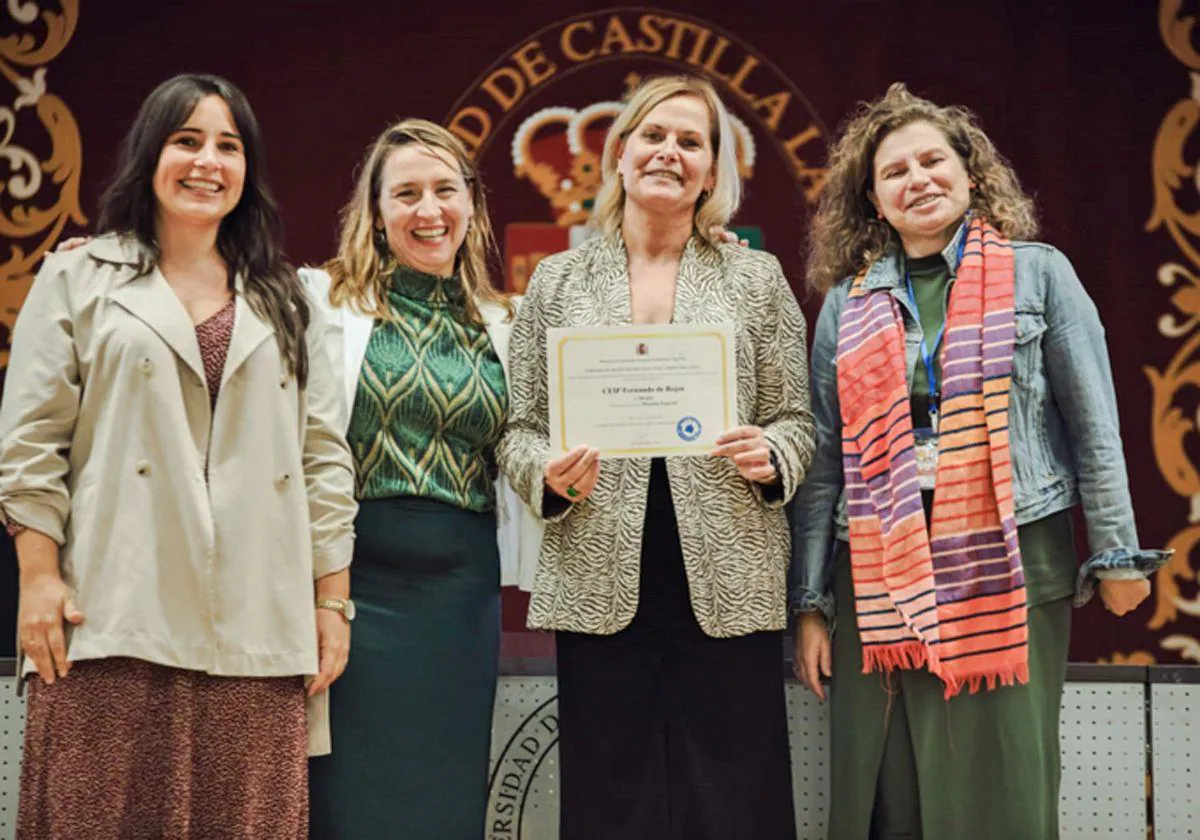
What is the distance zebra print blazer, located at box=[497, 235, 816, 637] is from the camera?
2.55 metres

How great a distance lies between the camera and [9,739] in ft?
9.84

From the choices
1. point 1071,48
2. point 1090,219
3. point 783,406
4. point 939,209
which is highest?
point 1071,48

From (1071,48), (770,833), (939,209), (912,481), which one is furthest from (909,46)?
(770,833)

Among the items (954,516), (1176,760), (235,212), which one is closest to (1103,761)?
(1176,760)

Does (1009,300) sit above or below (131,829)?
above

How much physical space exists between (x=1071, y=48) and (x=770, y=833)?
348 cm

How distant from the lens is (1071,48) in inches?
195

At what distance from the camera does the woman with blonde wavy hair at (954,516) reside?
255 centimetres

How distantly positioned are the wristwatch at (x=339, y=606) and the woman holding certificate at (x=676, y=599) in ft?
1.14

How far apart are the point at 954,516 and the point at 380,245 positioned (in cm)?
132

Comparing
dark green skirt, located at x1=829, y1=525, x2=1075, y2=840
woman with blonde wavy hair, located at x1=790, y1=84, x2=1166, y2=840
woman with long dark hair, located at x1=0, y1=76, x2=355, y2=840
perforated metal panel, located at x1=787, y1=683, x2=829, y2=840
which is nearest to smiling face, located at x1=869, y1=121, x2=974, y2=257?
woman with blonde wavy hair, located at x1=790, y1=84, x2=1166, y2=840

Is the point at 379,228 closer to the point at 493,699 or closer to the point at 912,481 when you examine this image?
the point at 493,699

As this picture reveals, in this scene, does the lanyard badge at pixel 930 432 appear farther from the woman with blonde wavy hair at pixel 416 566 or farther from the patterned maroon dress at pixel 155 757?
the patterned maroon dress at pixel 155 757

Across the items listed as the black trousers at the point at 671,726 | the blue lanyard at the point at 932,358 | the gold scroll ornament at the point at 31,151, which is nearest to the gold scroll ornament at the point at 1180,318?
the blue lanyard at the point at 932,358
